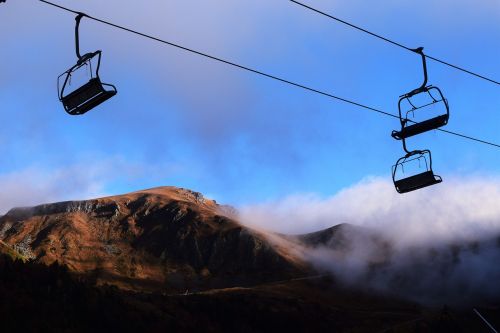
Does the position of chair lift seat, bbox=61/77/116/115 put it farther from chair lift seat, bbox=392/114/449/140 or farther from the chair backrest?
chair lift seat, bbox=392/114/449/140

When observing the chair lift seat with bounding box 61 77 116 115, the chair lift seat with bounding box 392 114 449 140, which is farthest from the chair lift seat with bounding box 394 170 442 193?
the chair lift seat with bounding box 61 77 116 115

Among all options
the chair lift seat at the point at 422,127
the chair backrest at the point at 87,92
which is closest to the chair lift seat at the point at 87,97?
the chair backrest at the point at 87,92

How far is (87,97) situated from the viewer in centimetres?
1498

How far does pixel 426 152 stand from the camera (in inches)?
820

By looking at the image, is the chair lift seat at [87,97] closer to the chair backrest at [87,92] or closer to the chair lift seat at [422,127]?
the chair backrest at [87,92]

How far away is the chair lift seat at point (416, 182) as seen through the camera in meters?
19.7

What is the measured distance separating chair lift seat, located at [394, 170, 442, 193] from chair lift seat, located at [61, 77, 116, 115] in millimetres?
11507

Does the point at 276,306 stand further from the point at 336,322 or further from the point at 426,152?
the point at 426,152

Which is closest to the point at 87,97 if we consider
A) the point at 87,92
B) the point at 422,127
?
the point at 87,92

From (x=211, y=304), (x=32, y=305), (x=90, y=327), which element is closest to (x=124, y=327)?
(x=90, y=327)

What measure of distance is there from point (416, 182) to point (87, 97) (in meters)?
12.5

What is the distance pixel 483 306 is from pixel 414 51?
193 m

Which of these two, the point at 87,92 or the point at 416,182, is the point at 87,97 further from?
the point at 416,182

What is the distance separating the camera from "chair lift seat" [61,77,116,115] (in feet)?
49.0
